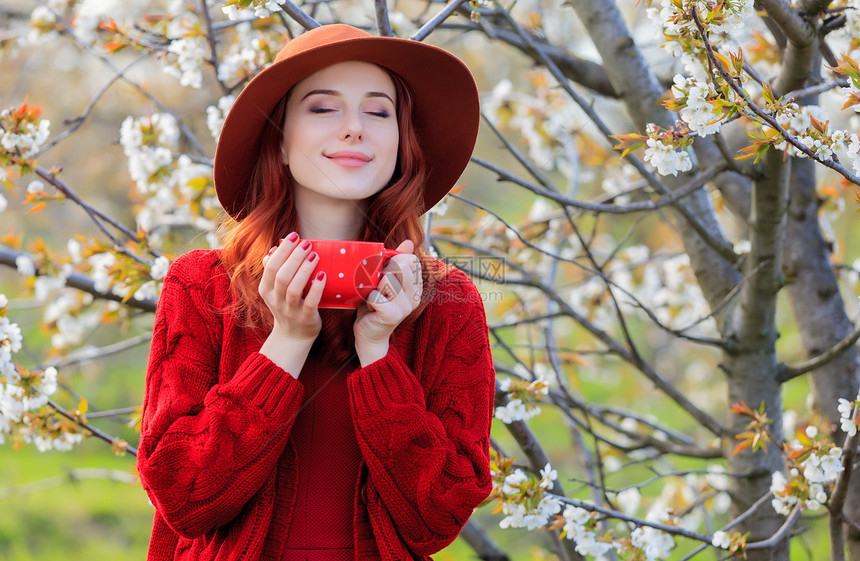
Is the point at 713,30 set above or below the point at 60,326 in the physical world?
above

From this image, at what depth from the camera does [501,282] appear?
2.13m

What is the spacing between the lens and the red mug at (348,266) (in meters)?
1.27

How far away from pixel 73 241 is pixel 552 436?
198 inches

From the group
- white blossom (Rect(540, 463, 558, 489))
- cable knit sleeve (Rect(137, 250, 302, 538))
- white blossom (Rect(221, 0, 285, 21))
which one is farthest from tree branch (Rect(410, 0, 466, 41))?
white blossom (Rect(540, 463, 558, 489))

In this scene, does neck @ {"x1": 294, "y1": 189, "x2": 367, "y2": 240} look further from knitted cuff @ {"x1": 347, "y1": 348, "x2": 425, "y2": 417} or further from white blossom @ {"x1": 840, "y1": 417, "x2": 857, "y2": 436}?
white blossom @ {"x1": 840, "y1": 417, "x2": 857, "y2": 436}

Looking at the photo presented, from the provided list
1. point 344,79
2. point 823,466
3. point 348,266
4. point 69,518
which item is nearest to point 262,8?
point 344,79

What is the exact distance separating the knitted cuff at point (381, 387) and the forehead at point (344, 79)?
1.68ft

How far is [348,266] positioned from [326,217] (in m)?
0.27

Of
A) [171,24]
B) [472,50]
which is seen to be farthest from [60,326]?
[472,50]

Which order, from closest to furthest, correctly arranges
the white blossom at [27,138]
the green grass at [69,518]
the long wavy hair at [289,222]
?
the long wavy hair at [289,222] < the white blossom at [27,138] < the green grass at [69,518]

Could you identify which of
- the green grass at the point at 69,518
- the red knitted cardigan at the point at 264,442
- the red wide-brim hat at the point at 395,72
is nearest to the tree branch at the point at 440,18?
the red wide-brim hat at the point at 395,72

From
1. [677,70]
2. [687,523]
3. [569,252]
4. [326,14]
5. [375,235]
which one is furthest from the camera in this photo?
[326,14]

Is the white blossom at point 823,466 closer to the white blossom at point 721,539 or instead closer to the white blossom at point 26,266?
the white blossom at point 721,539

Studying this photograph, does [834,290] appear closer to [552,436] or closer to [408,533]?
[408,533]
